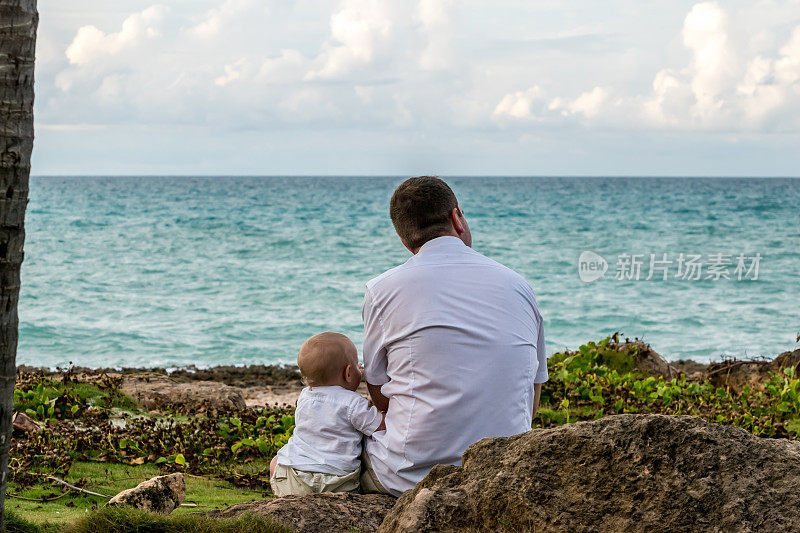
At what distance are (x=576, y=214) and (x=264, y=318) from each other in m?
30.3

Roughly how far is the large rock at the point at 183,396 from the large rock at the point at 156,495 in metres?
2.94

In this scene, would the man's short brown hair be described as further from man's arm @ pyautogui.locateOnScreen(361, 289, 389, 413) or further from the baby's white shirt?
the baby's white shirt

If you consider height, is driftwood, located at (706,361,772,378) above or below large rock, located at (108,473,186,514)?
above

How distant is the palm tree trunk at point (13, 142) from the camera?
2.56 metres

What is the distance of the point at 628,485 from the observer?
91.7 inches

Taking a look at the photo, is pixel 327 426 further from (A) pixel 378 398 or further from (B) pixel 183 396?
(B) pixel 183 396

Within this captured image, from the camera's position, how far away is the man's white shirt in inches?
125

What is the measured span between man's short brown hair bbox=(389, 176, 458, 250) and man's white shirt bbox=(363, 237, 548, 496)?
0.08 meters

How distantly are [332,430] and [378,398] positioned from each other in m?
0.29

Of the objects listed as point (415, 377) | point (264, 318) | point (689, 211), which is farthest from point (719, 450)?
point (689, 211)

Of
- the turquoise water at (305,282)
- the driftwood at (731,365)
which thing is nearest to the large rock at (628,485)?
the driftwood at (731,365)

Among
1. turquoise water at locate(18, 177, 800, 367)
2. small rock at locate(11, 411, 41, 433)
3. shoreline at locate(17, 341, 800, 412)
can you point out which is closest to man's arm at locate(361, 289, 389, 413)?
shoreline at locate(17, 341, 800, 412)

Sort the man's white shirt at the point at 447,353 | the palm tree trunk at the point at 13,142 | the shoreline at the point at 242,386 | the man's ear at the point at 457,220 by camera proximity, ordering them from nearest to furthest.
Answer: the palm tree trunk at the point at 13,142 < the man's white shirt at the point at 447,353 < the man's ear at the point at 457,220 < the shoreline at the point at 242,386

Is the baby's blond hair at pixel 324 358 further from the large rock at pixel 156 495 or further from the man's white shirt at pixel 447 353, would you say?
the large rock at pixel 156 495
